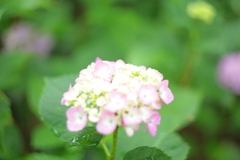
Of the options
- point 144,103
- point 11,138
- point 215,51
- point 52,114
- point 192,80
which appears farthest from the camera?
point 192,80

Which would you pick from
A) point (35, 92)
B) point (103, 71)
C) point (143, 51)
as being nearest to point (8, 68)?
point (35, 92)

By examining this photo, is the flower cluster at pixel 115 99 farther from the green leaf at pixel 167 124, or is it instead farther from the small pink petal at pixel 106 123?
the green leaf at pixel 167 124

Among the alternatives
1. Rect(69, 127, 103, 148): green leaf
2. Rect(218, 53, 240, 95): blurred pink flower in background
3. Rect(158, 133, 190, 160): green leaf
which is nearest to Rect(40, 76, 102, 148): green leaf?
Rect(69, 127, 103, 148): green leaf

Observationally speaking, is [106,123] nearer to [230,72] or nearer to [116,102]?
[116,102]

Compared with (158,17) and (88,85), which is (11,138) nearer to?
(88,85)

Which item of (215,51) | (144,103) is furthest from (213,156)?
(144,103)

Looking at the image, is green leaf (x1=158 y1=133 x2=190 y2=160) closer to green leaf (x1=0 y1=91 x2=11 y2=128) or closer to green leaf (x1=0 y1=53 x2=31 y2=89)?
green leaf (x1=0 y1=91 x2=11 y2=128)
